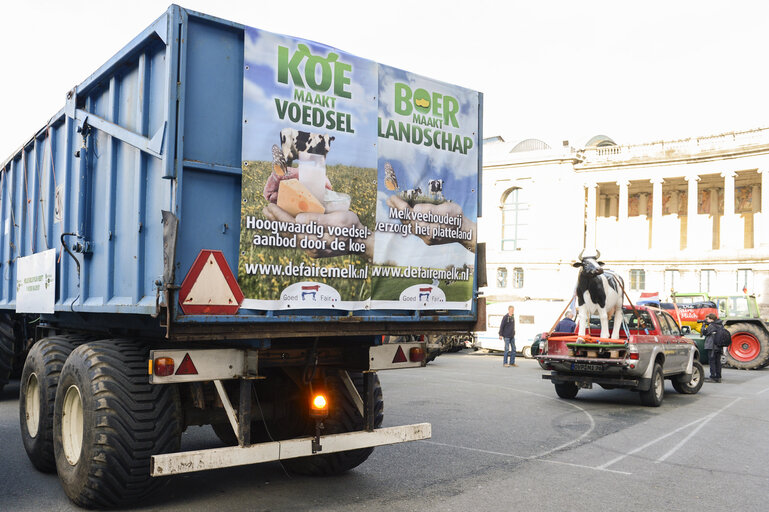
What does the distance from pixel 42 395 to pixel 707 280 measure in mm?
55791

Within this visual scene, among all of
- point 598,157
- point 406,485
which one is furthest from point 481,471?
point 598,157

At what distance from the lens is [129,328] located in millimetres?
5629

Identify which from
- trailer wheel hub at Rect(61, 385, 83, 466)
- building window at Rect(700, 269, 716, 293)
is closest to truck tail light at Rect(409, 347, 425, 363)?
trailer wheel hub at Rect(61, 385, 83, 466)

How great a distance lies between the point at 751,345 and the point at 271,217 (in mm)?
22552

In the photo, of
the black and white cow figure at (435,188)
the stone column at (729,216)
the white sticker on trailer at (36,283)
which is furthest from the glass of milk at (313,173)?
the stone column at (729,216)

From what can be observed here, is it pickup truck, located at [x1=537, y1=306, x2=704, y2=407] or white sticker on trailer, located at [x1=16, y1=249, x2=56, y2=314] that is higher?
white sticker on trailer, located at [x1=16, y1=249, x2=56, y2=314]

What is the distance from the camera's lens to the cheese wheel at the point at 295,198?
5.06 m

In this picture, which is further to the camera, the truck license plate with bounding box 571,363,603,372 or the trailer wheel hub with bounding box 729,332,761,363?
the trailer wheel hub with bounding box 729,332,761,363

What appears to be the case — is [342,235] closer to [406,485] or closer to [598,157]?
[406,485]

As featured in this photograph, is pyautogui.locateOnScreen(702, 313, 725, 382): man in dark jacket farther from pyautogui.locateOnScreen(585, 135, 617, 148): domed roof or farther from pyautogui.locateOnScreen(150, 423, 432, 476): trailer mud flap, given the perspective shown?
pyautogui.locateOnScreen(585, 135, 617, 148): domed roof

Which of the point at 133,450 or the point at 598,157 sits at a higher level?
the point at 598,157

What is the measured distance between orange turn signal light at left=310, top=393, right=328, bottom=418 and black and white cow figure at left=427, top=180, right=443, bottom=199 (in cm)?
198

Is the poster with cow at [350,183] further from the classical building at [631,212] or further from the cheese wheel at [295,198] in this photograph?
the classical building at [631,212]

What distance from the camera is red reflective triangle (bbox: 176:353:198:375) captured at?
481cm
